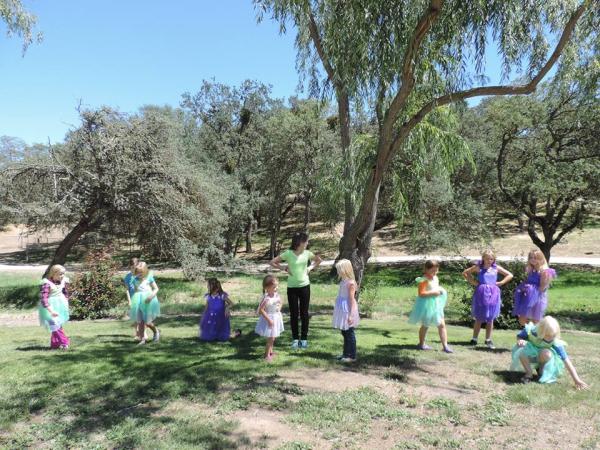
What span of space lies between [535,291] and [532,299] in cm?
13

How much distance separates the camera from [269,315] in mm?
6434

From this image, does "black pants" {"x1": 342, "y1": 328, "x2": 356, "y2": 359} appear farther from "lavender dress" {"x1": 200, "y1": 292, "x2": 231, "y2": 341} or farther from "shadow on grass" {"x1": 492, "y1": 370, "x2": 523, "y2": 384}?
"lavender dress" {"x1": 200, "y1": 292, "x2": 231, "y2": 341}

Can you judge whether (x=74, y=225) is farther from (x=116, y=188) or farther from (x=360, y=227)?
(x=360, y=227)

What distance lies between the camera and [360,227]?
29.4ft

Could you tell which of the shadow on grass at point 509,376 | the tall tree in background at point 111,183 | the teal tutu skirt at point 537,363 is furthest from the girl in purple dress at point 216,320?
the tall tree in background at point 111,183

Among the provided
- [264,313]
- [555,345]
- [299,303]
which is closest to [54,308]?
[264,313]

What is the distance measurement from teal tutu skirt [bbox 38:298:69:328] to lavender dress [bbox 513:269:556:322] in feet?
23.2

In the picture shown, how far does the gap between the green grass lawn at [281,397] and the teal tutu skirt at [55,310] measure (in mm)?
472

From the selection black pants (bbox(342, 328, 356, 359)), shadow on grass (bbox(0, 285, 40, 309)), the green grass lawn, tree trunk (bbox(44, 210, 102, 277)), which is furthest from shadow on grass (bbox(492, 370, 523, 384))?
shadow on grass (bbox(0, 285, 40, 309))

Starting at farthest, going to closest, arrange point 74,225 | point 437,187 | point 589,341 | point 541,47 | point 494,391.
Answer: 1. point 437,187
2. point 74,225
3. point 589,341
4. point 541,47
5. point 494,391

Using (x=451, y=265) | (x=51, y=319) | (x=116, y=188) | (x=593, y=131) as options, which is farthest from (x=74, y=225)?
(x=593, y=131)

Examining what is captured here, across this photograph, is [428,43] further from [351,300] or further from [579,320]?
[579,320]

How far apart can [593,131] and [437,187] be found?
693cm

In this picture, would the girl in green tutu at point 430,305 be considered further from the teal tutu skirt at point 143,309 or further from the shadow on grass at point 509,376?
the teal tutu skirt at point 143,309
